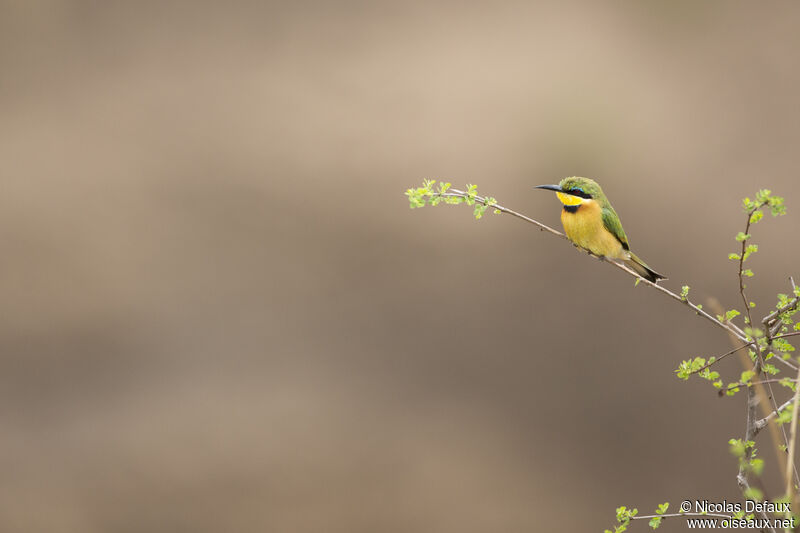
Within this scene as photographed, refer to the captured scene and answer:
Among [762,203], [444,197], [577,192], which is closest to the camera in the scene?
[762,203]

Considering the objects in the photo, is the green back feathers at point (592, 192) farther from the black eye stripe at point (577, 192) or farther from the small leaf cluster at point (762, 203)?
the small leaf cluster at point (762, 203)

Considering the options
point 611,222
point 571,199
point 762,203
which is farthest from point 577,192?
point 762,203

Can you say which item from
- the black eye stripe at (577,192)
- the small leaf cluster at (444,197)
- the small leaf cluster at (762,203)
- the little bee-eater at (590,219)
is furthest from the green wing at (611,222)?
the small leaf cluster at (762,203)

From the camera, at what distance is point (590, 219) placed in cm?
208

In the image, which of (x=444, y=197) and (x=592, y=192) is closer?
(x=444, y=197)

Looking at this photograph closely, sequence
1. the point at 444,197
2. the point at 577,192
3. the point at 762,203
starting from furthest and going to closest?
1. the point at 577,192
2. the point at 444,197
3. the point at 762,203

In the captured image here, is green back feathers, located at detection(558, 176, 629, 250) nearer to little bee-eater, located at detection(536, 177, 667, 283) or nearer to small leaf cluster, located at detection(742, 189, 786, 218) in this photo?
little bee-eater, located at detection(536, 177, 667, 283)

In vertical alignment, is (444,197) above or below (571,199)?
below

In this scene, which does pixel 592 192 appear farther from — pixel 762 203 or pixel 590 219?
pixel 762 203

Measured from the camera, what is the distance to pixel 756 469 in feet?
2.82

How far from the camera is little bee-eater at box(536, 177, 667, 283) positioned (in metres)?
2.04

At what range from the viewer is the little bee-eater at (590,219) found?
2.04 metres

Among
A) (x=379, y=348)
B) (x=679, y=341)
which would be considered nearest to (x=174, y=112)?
(x=379, y=348)

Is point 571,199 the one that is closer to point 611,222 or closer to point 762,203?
point 611,222
